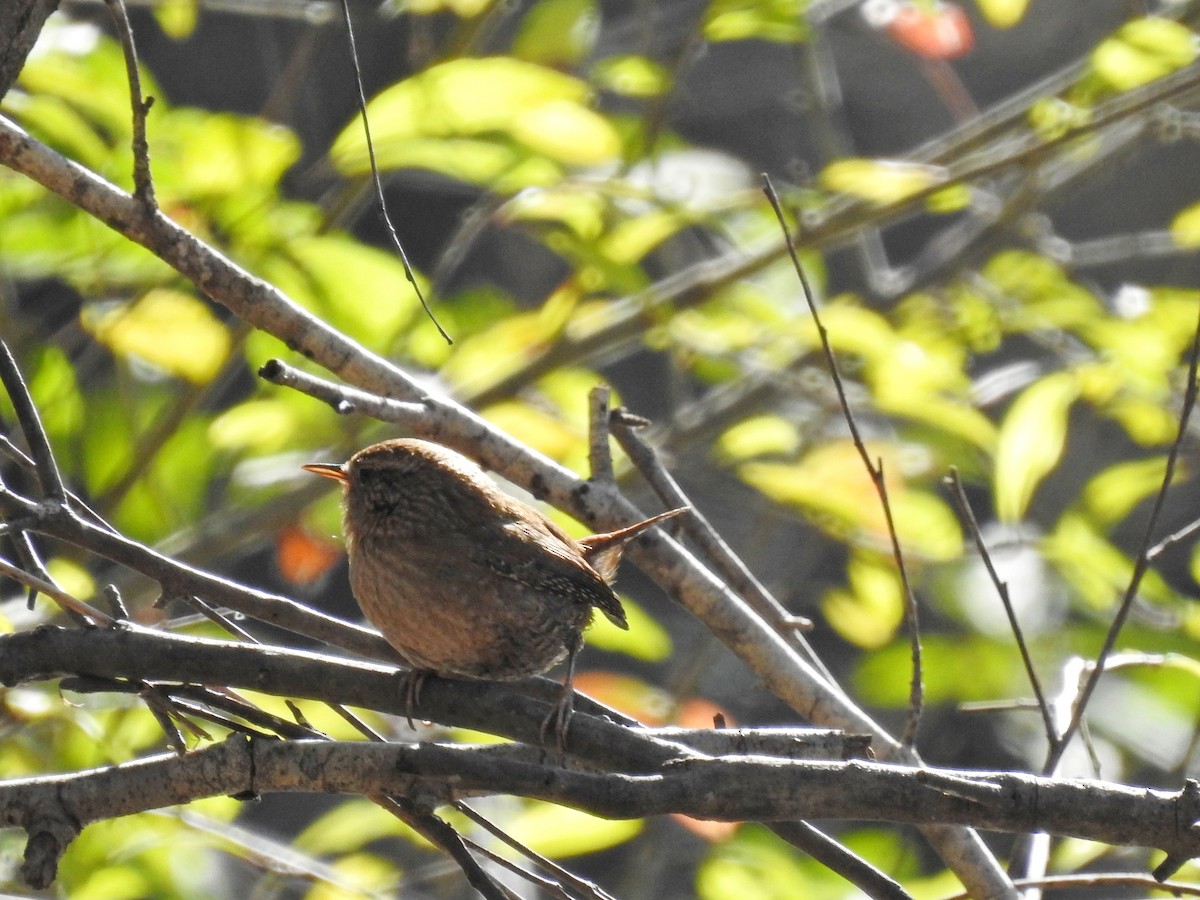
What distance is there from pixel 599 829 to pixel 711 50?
5135 mm

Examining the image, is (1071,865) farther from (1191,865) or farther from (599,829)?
(599,829)

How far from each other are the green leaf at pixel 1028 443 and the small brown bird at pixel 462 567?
0.94 metres

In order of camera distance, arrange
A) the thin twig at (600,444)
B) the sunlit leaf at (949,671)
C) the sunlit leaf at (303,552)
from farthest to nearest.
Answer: the sunlit leaf at (303,552) < the sunlit leaf at (949,671) < the thin twig at (600,444)

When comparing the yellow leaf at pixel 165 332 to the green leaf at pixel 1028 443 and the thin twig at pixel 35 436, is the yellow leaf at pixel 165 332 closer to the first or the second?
the thin twig at pixel 35 436

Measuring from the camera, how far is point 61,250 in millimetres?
2764

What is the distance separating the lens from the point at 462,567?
2.50 meters

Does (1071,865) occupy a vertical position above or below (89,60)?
below

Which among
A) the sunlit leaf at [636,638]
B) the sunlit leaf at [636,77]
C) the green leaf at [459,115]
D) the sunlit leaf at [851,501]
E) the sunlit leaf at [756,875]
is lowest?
the sunlit leaf at [756,875]

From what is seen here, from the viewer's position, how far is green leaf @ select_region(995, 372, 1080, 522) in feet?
9.80

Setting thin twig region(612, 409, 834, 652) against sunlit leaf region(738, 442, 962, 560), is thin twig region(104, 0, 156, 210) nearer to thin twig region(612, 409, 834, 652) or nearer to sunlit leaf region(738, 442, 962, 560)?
thin twig region(612, 409, 834, 652)

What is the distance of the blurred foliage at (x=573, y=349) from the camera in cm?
273

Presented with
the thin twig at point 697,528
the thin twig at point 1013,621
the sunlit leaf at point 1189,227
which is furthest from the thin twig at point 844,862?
the sunlit leaf at point 1189,227

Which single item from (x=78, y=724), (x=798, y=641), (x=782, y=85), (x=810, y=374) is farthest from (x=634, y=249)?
(x=782, y=85)

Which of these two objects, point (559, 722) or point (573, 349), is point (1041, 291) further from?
point (559, 722)
